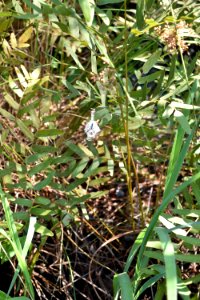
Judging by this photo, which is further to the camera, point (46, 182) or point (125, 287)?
point (46, 182)

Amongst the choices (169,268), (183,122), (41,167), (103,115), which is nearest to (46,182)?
(41,167)

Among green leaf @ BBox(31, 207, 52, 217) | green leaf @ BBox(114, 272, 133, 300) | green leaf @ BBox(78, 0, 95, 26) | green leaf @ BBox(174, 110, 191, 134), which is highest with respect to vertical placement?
green leaf @ BBox(78, 0, 95, 26)

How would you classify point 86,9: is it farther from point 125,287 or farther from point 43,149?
point 125,287

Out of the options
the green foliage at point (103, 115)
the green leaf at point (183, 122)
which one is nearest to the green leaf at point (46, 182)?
the green foliage at point (103, 115)

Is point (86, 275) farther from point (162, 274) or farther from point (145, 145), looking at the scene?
point (162, 274)

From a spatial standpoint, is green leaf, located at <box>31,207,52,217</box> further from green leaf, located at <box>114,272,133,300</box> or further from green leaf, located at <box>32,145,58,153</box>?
green leaf, located at <box>114,272,133,300</box>

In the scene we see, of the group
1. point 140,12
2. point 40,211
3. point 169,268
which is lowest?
point 40,211

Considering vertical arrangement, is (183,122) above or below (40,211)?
above

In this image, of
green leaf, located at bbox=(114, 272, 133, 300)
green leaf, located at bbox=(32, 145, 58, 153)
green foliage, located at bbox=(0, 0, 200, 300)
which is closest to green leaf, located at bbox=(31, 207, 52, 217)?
green foliage, located at bbox=(0, 0, 200, 300)

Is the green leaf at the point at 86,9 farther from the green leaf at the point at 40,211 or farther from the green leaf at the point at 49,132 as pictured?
the green leaf at the point at 40,211

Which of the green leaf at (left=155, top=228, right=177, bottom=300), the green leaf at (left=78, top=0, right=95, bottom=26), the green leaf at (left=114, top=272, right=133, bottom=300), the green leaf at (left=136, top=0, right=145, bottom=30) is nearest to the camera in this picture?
the green leaf at (left=155, top=228, right=177, bottom=300)

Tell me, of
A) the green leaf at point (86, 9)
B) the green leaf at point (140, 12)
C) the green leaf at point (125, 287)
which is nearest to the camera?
the green leaf at point (125, 287)

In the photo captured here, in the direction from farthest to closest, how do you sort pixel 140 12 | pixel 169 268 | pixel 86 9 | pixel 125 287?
pixel 140 12 < pixel 86 9 < pixel 125 287 < pixel 169 268
